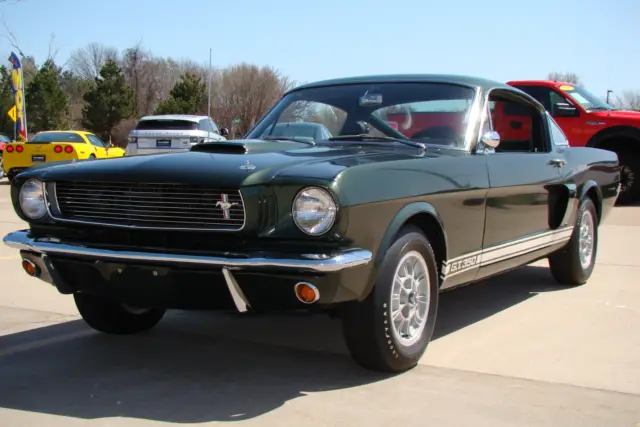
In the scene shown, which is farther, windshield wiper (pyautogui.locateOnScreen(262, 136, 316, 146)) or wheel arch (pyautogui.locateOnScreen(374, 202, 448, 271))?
windshield wiper (pyautogui.locateOnScreen(262, 136, 316, 146))

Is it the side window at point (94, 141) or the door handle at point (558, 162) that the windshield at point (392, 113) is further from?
the side window at point (94, 141)

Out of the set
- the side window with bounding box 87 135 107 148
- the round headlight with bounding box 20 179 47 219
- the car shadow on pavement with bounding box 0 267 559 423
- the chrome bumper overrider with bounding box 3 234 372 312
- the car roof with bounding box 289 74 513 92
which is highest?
the car roof with bounding box 289 74 513 92

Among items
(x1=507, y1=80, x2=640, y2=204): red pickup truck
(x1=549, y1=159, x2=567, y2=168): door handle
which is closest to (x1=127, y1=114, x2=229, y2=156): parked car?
(x1=507, y1=80, x2=640, y2=204): red pickup truck

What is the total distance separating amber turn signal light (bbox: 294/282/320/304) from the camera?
10.3ft

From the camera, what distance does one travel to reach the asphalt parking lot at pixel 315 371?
3.12 metres

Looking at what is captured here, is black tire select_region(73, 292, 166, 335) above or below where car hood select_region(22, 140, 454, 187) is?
below

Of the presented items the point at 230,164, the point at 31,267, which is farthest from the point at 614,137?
the point at 31,267

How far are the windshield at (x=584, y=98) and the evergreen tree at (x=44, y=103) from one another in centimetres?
4562

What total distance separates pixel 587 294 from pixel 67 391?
12.8 ft

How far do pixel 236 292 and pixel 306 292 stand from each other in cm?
31

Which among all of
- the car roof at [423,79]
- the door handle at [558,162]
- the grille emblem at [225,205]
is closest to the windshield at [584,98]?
the door handle at [558,162]

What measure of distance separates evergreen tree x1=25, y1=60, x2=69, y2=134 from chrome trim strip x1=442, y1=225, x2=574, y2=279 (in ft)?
167

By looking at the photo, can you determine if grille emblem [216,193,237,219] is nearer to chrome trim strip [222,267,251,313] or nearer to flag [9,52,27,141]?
chrome trim strip [222,267,251,313]

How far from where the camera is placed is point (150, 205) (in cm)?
345
